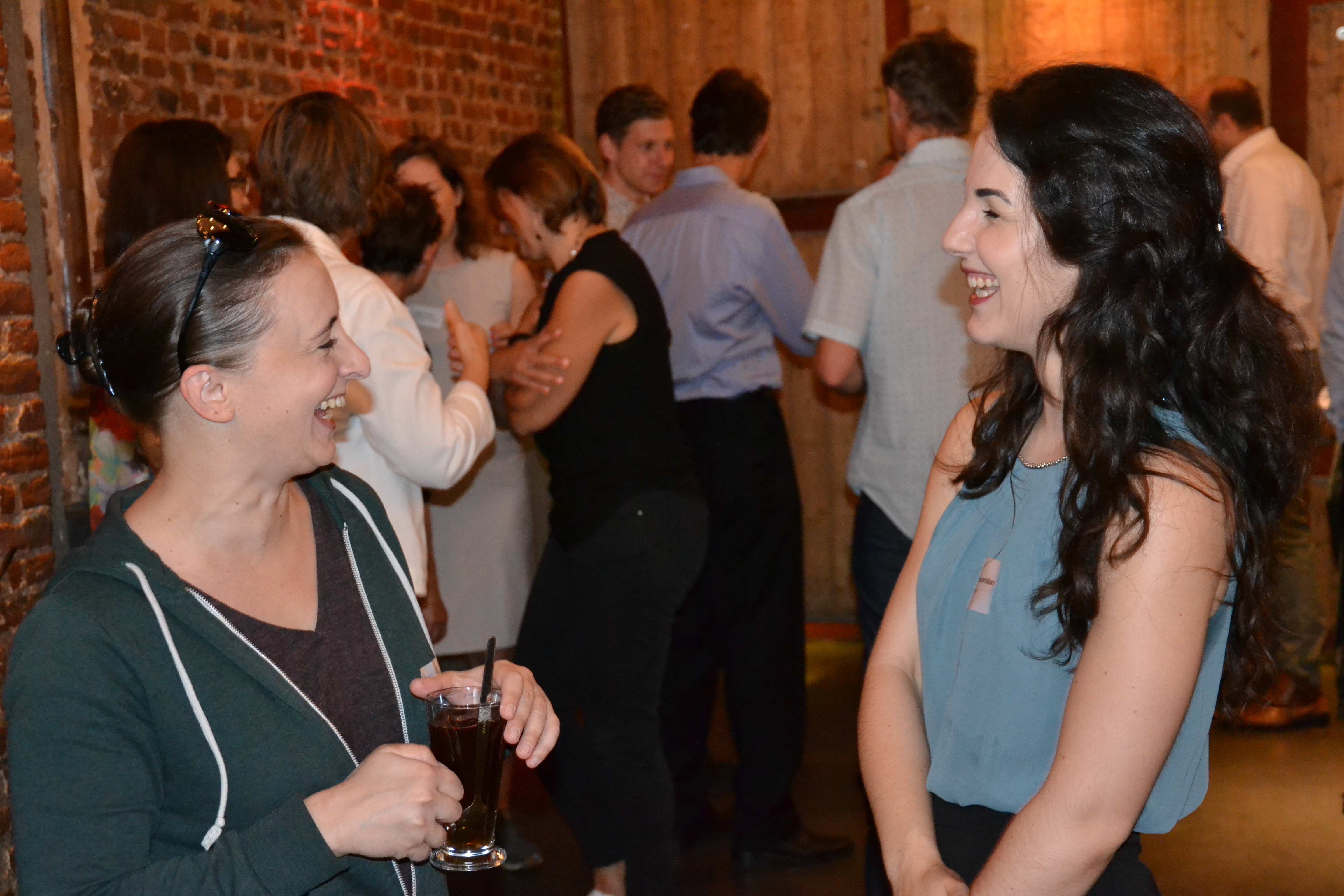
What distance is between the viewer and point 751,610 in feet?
11.0

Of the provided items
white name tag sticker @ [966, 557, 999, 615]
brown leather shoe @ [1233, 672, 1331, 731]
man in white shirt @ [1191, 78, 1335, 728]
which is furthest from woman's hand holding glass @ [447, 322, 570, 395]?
brown leather shoe @ [1233, 672, 1331, 731]

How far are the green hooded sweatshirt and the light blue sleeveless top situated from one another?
2.27ft

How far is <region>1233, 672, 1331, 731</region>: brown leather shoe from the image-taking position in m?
4.07

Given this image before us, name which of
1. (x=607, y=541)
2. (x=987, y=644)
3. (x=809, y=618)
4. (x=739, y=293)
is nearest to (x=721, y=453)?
(x=739, y=293)

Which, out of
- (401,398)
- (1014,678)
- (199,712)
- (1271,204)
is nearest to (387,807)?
(199,712)

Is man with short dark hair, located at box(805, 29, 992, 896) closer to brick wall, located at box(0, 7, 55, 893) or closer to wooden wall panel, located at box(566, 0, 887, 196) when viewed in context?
brick wall, located at box(0, 7, 55, 893)

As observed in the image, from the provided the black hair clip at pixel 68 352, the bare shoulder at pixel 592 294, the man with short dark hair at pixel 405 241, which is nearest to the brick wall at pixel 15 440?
the man with short dark hair at pixel 405 241

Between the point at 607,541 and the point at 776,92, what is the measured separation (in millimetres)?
3350

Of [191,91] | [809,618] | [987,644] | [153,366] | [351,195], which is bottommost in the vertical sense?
[809,618]

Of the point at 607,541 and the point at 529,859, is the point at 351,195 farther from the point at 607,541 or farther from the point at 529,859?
the point at 529,859

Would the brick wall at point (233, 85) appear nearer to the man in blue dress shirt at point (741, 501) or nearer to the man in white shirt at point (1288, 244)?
the man in blue dress shirt at point (741, 501)

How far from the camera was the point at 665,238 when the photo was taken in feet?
11.5

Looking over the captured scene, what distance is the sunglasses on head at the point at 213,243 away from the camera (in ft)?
4.45

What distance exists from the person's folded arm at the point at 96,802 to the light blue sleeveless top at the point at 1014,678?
2.27ft
